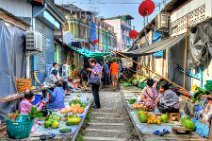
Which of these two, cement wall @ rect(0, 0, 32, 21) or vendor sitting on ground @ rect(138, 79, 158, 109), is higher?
cement wall @ rect(0, 0, 32, 21)

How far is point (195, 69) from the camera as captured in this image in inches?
448

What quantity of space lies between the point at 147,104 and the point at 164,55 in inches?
237

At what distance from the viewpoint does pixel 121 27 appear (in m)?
70.1

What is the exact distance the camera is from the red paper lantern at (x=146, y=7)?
14477mm

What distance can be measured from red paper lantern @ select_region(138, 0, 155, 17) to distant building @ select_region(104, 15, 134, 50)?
53228mm

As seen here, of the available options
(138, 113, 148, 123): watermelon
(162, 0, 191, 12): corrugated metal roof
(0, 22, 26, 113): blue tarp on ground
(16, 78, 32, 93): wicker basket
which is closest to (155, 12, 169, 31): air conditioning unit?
(162, 0, 191, 12): corrugated metal roof

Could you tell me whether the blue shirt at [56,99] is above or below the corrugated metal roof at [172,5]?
below

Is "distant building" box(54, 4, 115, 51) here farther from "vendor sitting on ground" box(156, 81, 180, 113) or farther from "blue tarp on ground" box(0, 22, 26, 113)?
"vendor sitting on ground" box(156, 81, 180, 113)

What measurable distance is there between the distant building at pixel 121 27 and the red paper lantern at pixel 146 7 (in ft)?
175

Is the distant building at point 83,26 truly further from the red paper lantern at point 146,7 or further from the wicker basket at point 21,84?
the wicker basket at point 21,84

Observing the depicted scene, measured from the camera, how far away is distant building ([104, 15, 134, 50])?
68475mm

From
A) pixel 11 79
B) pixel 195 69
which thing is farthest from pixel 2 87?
pixel 195 69

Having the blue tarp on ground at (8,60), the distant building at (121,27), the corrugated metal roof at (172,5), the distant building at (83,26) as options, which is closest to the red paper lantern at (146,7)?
the corrugated metal roof at (172,5)

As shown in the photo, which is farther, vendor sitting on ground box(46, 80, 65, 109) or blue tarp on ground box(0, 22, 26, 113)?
vendor sitting on ground box(46, 80, 65, 109)
